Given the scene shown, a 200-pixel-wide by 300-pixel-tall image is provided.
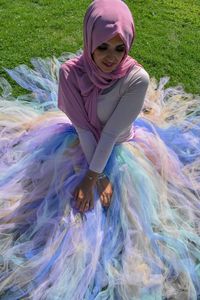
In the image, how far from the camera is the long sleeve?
2020mm

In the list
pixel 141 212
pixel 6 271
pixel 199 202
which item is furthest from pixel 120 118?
pixel 6 271

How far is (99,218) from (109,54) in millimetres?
768

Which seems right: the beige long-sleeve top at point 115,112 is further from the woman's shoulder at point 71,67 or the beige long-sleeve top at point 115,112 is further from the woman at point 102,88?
the woman's shoulder at point 71,67

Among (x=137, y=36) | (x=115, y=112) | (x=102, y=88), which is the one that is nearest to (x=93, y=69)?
(x=102, y=88)

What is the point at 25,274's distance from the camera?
2.00 metres

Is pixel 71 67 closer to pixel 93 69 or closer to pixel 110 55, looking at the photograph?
pixel 93 69

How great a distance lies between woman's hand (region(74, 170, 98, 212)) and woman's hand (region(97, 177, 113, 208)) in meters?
0.06

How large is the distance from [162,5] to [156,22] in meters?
0.40

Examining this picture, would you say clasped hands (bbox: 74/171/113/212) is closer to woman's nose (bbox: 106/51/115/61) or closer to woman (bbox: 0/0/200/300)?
woman (bbox: 0/0/200/300)

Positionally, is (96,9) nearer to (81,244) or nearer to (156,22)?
(81,244)

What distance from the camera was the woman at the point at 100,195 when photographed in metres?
1.98

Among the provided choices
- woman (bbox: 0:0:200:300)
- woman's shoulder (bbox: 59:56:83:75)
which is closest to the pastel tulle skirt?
woman (bbox: 0:0:200:300)

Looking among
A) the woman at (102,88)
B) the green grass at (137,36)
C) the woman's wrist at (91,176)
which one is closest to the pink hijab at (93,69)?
the woman at (102,88)

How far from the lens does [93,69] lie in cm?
204
